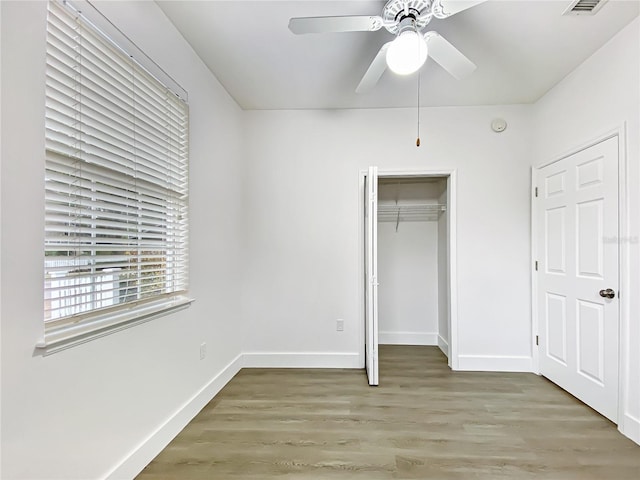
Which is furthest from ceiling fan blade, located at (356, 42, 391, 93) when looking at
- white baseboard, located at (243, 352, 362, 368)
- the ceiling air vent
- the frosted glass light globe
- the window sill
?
white baseboard, located at (243, 352, 362, 368)

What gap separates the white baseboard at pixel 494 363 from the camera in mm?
3225

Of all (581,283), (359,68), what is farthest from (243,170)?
(581,283)

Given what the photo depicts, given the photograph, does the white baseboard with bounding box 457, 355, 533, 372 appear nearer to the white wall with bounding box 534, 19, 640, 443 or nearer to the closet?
the closet

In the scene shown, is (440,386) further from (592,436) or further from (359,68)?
(359,68)

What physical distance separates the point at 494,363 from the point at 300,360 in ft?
6.27

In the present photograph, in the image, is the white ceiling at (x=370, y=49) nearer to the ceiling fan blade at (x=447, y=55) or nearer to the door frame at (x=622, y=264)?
the ceiling fan blade at (x=447, y=55)

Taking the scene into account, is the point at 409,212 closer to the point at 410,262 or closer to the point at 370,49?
the point at 410,262

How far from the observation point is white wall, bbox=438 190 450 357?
3.72 metres

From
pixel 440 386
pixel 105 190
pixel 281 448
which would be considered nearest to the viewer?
pixel 105 190

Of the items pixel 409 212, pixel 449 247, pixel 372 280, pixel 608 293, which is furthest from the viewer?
pixel 409 212

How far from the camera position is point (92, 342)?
1461 millimetres

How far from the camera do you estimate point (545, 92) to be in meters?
3.03

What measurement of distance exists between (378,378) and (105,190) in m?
2.59

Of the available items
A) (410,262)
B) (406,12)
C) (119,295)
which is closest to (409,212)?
(410,262)
